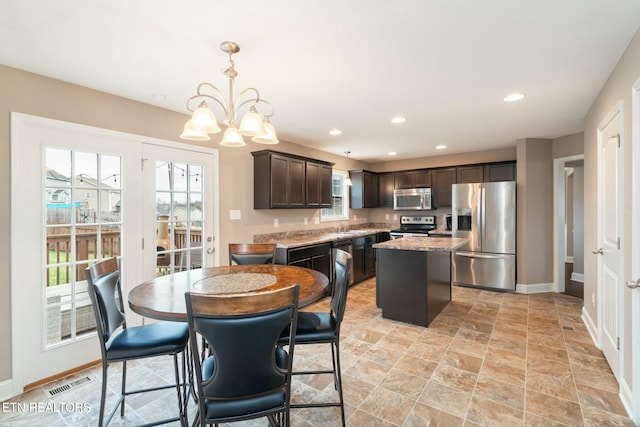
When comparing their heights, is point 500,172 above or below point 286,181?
above

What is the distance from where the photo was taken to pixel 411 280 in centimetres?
338

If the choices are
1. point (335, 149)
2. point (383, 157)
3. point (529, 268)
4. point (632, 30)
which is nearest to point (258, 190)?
point (335, 149)

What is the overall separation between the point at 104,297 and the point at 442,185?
5.62m

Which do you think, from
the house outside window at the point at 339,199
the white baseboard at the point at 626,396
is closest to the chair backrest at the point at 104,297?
the white baseboard at the point at 626,396

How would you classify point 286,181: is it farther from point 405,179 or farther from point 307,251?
point 405,179

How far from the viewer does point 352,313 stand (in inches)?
149

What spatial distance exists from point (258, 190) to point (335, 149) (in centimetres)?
194

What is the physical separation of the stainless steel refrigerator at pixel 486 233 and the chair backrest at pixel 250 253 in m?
3.54

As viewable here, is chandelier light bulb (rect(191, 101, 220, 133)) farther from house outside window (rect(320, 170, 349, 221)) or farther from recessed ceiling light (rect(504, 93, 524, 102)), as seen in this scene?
house outside window (rect(320, 170, 349, 221))

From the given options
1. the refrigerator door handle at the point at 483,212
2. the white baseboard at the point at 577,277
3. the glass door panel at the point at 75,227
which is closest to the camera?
the glass door panel at the point at 75,227

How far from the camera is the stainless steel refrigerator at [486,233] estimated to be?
183 inches

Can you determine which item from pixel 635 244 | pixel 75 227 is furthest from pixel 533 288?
pixel 75 227

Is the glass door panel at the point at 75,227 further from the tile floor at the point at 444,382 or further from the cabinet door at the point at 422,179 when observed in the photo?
the cabinet door at the point at 422,179

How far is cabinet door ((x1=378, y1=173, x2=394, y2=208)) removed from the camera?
651cm
